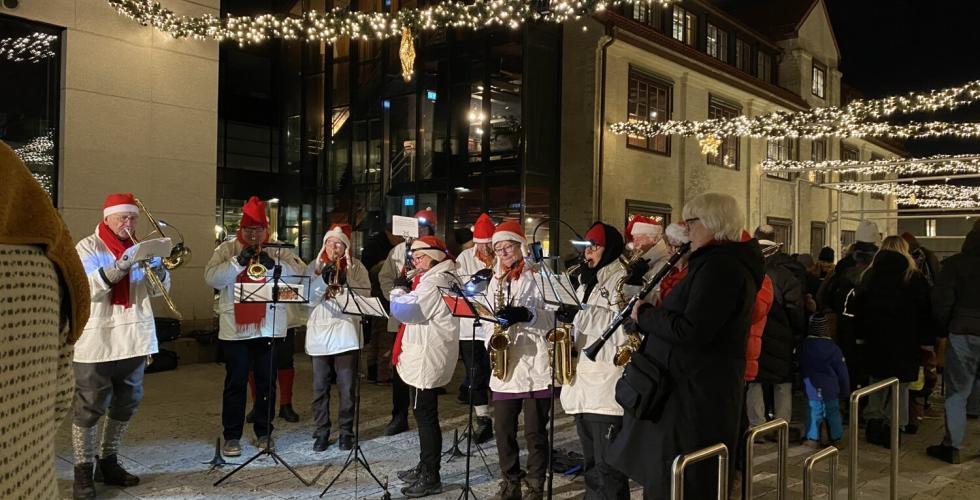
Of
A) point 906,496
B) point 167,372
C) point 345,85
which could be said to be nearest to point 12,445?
point 906,496

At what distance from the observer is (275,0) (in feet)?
70.8

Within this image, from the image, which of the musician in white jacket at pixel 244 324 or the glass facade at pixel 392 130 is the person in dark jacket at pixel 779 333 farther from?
the glass facade at pixel 392 130

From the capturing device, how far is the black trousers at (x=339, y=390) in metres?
6.42

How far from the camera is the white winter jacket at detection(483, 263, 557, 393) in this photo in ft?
15.9

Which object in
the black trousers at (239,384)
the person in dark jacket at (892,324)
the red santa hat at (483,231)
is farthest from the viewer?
the red santa hat at (483,231)

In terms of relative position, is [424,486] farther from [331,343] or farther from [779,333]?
[779,333]

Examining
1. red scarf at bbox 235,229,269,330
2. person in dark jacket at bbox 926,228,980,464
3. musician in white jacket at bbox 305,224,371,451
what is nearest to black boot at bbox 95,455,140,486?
red scarf at bbox 235,229,269,330

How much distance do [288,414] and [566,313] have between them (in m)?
4.19

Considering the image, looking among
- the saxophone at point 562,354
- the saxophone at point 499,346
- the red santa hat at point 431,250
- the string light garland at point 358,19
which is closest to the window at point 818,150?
the string light garland at point 358,19

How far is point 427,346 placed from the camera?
17.4 ft

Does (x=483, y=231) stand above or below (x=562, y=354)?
above

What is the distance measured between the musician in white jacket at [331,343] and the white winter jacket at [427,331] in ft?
3.72

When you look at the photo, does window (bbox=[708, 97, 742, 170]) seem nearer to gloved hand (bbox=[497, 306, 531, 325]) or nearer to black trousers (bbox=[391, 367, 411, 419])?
black trousers (bbox=[391, 367, 411, 419])

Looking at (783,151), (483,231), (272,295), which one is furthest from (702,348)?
(783,151)
